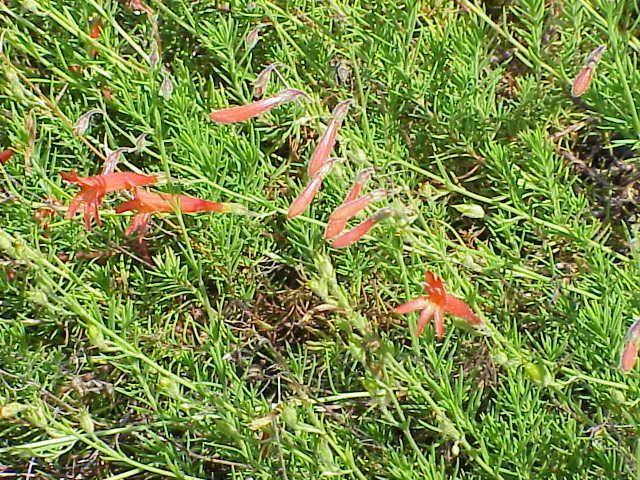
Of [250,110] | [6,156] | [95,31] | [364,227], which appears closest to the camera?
[364,227]

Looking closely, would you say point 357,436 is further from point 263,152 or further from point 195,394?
point 263,152

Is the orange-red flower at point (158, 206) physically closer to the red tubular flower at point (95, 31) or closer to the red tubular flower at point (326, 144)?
the red tubular flower at point (326, 144)

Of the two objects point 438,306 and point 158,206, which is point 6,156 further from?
point 438,306

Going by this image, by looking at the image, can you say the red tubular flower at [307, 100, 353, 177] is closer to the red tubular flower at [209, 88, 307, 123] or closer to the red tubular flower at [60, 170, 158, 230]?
the red tubular flower at [209, 88, 307, 123]

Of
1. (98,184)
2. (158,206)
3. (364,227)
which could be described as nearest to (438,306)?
(364,227)

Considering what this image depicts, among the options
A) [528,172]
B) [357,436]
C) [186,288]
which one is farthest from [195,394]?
[528,172]

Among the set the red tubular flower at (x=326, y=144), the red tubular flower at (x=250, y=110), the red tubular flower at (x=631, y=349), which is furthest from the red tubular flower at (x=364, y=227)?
the red tubular flower at (x=631, y=349)
